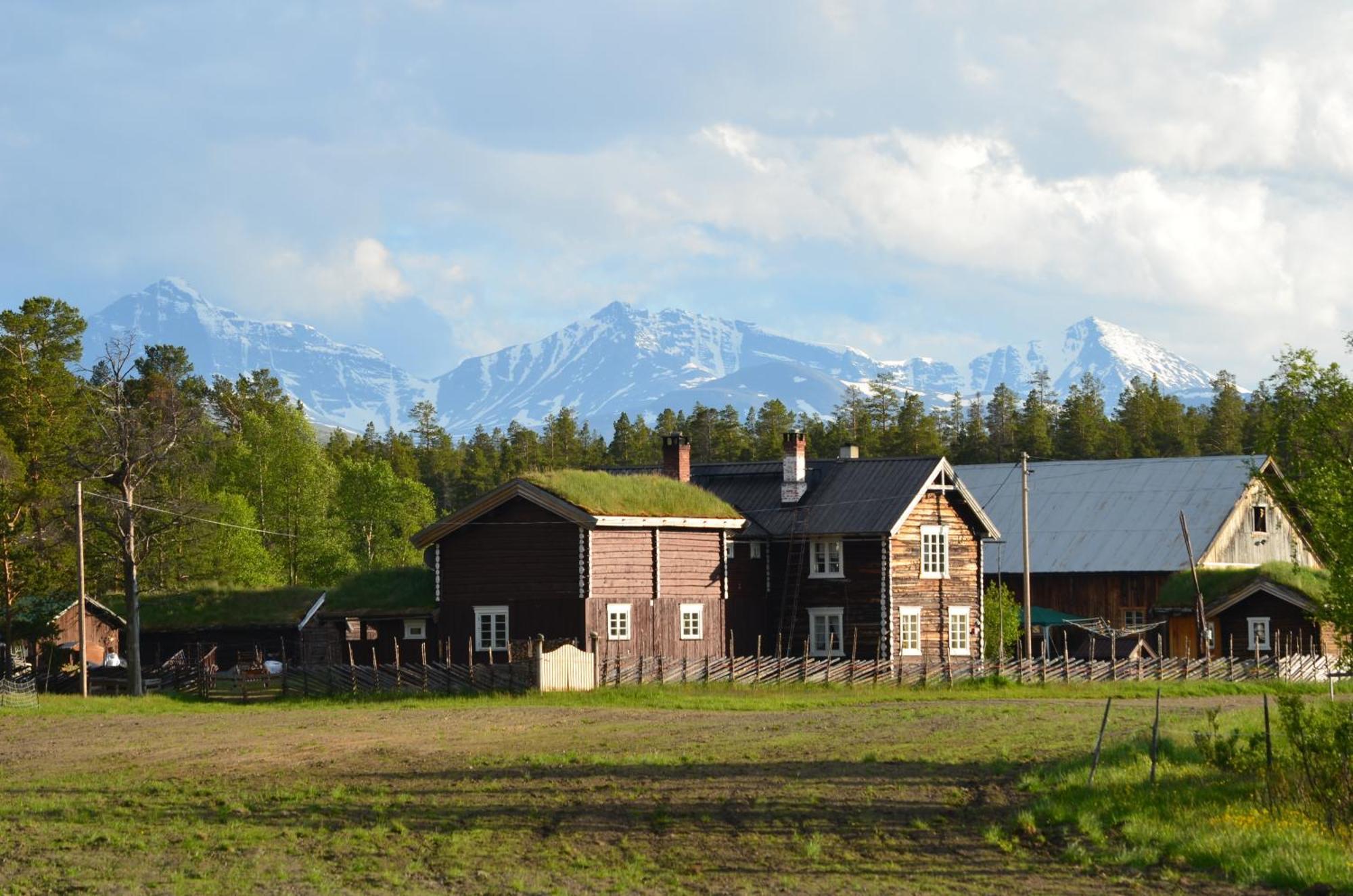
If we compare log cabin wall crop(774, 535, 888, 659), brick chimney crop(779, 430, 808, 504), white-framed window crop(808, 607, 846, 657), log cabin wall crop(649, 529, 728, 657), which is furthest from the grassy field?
brick chimney crop(779, 430, 808, 504)

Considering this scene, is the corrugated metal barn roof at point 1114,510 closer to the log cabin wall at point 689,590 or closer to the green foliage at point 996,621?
the green foliage at point 996,621

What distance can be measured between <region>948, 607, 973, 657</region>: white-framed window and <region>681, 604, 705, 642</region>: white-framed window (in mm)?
9701

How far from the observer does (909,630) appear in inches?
2251

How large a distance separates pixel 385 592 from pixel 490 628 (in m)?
7.63

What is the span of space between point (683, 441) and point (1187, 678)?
19329 mm

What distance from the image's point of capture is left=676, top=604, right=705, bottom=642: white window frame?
53.6 meters

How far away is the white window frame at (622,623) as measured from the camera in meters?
51.4

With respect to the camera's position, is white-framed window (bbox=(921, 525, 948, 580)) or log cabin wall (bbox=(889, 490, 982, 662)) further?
white-framed window (bbox=(921, 525, 948, 580))

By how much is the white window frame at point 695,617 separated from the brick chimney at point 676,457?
22.7ft

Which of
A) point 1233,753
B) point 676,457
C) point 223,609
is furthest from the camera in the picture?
point 223,609

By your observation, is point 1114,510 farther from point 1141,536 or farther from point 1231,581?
point 1231,581

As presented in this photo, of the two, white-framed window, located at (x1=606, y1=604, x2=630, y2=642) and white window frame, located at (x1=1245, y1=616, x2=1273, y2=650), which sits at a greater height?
white-framed window, located at (x1=606, y1=604, x2=630, y2=642)

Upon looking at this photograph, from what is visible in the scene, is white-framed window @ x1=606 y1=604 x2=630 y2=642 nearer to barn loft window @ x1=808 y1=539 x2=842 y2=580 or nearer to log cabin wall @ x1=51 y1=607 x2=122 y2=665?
barn loft window @ x1=808 y1=539 x2=842 y2=580

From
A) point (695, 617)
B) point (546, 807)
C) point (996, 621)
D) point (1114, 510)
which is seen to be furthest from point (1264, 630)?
point (546, 807)
